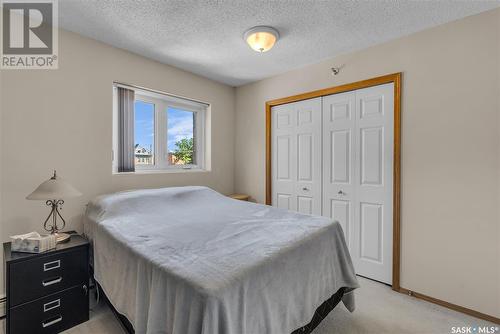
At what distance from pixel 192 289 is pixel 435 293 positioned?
7.68 feet

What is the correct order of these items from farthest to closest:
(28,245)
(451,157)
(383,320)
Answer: (451,157)
(383,320)
(28,245)

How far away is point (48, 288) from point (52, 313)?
0.19 metres

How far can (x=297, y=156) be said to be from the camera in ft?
10.5

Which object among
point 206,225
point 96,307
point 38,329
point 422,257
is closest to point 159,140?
point 206,225

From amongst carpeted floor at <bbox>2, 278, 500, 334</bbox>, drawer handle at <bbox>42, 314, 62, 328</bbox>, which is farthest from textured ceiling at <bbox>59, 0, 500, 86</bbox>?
carpeted floor at <bbox>2, 278, 500, 334</bbox>

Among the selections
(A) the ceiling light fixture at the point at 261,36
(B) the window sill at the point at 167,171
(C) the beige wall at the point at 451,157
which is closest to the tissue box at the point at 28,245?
(B) the window sill at the point at 167,171

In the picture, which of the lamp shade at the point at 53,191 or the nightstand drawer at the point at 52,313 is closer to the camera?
the nightstand drawer at the point at 52,313

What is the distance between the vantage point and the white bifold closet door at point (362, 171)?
249 cm

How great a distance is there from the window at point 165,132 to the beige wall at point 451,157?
2.34 metres

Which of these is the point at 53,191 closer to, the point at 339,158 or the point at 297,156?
the point at 297,156

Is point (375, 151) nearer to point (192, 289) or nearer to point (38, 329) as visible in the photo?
point (192, 289)

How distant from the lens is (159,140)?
3.08 m

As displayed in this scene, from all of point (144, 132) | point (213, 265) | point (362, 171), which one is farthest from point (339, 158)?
point (144, 132)

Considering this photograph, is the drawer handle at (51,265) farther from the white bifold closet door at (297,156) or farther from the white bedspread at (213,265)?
the white bifold closet door at (297,156)
